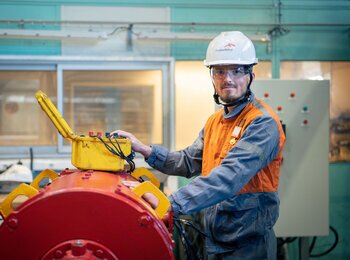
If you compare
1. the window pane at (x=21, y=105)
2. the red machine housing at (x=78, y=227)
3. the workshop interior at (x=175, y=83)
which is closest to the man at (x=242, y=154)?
the red machine housing at (x=78, y=227)

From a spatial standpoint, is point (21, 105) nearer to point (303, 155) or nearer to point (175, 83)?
point (175, 83)

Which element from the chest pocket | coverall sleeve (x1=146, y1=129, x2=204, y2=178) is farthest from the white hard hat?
coverall sleeve (x1=146, y1=129, x2=204, y2=178)

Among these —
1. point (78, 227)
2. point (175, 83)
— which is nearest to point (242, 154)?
point (78, 227)

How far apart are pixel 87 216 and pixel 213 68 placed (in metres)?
0.89

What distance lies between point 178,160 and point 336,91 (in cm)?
208

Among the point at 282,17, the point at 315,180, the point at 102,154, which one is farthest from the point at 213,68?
the point at 282,17

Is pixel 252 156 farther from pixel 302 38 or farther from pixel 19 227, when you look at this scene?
pixel 302 38

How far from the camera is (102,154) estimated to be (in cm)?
132

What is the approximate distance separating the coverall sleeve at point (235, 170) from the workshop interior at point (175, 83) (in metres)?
1.24

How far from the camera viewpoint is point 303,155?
106 inches

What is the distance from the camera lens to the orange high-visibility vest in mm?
1540

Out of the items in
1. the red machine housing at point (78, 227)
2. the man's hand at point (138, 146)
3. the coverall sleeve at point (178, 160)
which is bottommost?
the red machine housing at point (78, 227)

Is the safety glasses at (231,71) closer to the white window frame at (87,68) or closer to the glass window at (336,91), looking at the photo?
the white window frame at (87,68)

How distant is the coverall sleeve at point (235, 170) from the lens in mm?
1300
